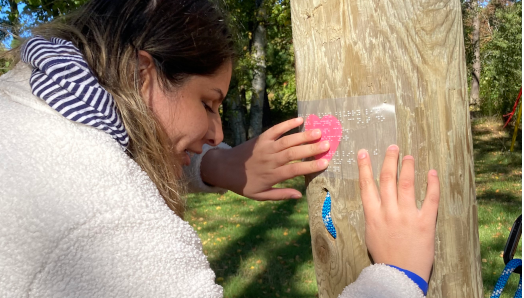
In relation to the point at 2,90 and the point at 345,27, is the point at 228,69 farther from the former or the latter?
the point at 2,90

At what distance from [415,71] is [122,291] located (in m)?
1.01

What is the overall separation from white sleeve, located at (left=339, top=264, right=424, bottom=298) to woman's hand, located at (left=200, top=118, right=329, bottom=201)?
0.41 meters

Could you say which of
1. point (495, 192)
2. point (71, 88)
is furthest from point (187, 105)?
point (495, 192)

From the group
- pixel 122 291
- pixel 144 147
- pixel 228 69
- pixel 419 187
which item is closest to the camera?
pixel 122 291

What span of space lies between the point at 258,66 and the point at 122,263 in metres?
10.1

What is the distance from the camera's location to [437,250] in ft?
4.80

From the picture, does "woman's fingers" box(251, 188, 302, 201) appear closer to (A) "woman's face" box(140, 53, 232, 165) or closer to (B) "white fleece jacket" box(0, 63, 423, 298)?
(A) "woman's face" box(140, 53, 232, 165)

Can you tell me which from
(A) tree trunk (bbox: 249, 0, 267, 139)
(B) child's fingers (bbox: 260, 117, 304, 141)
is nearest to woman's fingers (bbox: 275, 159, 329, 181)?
(B) child's fingers (bbox: 260, 117, 304, 141)

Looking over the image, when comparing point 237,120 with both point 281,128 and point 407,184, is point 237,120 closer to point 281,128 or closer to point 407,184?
point 281,128

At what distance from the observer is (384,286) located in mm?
1279

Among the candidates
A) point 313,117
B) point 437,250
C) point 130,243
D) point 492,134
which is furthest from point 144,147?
point 492,134

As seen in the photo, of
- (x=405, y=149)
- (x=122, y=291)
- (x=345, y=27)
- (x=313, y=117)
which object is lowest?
(x=122, y=291)

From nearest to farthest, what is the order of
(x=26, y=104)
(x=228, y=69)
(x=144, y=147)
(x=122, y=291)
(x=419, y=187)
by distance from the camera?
1. (x=122, y=291)
2. (x=26, y=104)
3. (x=144, y=147)
4. (x=419, y=187)
5. (x=228, y=69)

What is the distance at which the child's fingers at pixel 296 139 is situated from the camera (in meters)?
1.58
